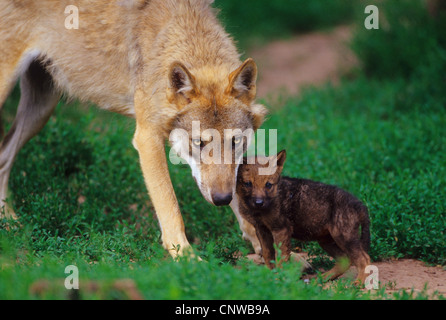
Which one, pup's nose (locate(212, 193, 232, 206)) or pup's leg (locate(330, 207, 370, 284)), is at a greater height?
pup's nose (locate(212, 193, 232, 206))

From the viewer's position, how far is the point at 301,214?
4.89 m

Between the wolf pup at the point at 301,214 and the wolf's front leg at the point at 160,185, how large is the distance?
0.64 m

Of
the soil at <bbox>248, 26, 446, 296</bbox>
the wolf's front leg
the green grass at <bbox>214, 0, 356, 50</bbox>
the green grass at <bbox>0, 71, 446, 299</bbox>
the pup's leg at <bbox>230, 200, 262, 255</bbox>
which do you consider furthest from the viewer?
the green grass at <bbox>214, 0, 356, 50</bbox>

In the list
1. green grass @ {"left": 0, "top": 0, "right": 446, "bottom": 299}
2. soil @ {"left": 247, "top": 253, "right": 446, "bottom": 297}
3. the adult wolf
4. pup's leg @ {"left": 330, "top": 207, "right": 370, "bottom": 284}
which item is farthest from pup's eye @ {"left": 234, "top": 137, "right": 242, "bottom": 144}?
soil @ {"left": 247, "top": 253, "right": 446, "bottom": 297}

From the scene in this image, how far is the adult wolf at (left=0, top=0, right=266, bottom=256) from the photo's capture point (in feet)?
15.9

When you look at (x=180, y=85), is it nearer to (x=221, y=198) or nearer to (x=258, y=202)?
(x=221, y=198)

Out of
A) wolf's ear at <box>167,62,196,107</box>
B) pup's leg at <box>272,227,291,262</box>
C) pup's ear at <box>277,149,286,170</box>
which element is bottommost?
pup's leg at <box>272,227,291,262</box>

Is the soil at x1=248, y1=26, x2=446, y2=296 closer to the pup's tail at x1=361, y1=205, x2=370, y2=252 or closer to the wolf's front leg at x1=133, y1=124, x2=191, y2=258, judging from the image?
the wolf's front leg at x1=133, y1=124, x2=191, y2=258

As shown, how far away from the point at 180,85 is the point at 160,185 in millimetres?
983

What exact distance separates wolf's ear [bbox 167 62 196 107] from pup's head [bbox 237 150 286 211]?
724 millimetres

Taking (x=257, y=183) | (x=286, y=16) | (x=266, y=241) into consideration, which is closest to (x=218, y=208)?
(x=266, y=241)

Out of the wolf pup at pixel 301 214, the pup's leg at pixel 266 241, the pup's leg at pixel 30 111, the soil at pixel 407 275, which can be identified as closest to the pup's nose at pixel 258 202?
the wolf pup at pixel 301 214

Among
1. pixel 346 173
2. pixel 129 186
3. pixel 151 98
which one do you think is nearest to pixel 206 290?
pixel 151 98
